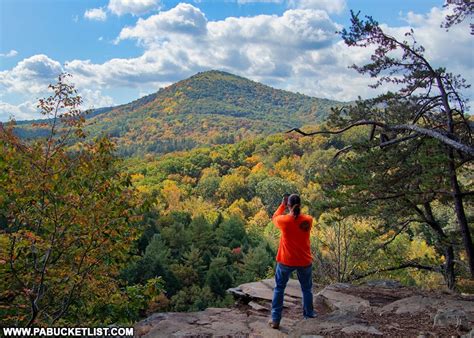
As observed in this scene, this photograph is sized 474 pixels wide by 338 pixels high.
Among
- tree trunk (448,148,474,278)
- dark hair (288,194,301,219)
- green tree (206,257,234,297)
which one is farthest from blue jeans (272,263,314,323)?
green tree (206,257,234,297)

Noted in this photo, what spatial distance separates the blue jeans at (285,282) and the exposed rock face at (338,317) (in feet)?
0.84

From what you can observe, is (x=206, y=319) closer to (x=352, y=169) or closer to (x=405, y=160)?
(x=352, y=169)

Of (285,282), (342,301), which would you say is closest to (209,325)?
(285,282)

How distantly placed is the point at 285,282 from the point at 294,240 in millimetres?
654

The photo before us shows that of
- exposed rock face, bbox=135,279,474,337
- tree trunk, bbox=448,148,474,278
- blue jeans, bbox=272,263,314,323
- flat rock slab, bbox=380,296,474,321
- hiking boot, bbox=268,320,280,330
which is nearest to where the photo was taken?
exposed rock face, bbox=135,279,474,337

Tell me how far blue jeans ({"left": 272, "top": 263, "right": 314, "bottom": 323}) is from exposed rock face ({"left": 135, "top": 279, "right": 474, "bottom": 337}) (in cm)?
26

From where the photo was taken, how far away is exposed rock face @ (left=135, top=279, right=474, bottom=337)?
5.30 meters

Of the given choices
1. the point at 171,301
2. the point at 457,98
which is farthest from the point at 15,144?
the point at 171,301

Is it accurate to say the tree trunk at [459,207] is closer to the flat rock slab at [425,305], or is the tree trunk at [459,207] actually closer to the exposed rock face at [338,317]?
the exposed rock face at [338,317]

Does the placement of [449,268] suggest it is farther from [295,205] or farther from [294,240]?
[295,205]

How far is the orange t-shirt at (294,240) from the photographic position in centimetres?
562

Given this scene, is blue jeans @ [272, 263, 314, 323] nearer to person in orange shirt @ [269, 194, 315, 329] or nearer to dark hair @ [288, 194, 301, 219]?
person in orange shirt @ [269, 194, 315, 329]

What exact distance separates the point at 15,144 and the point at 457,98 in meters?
7.97

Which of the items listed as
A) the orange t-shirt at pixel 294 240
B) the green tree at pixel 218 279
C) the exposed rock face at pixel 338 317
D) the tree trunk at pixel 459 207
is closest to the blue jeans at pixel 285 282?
the orange t-shirt at pixel 294 240
